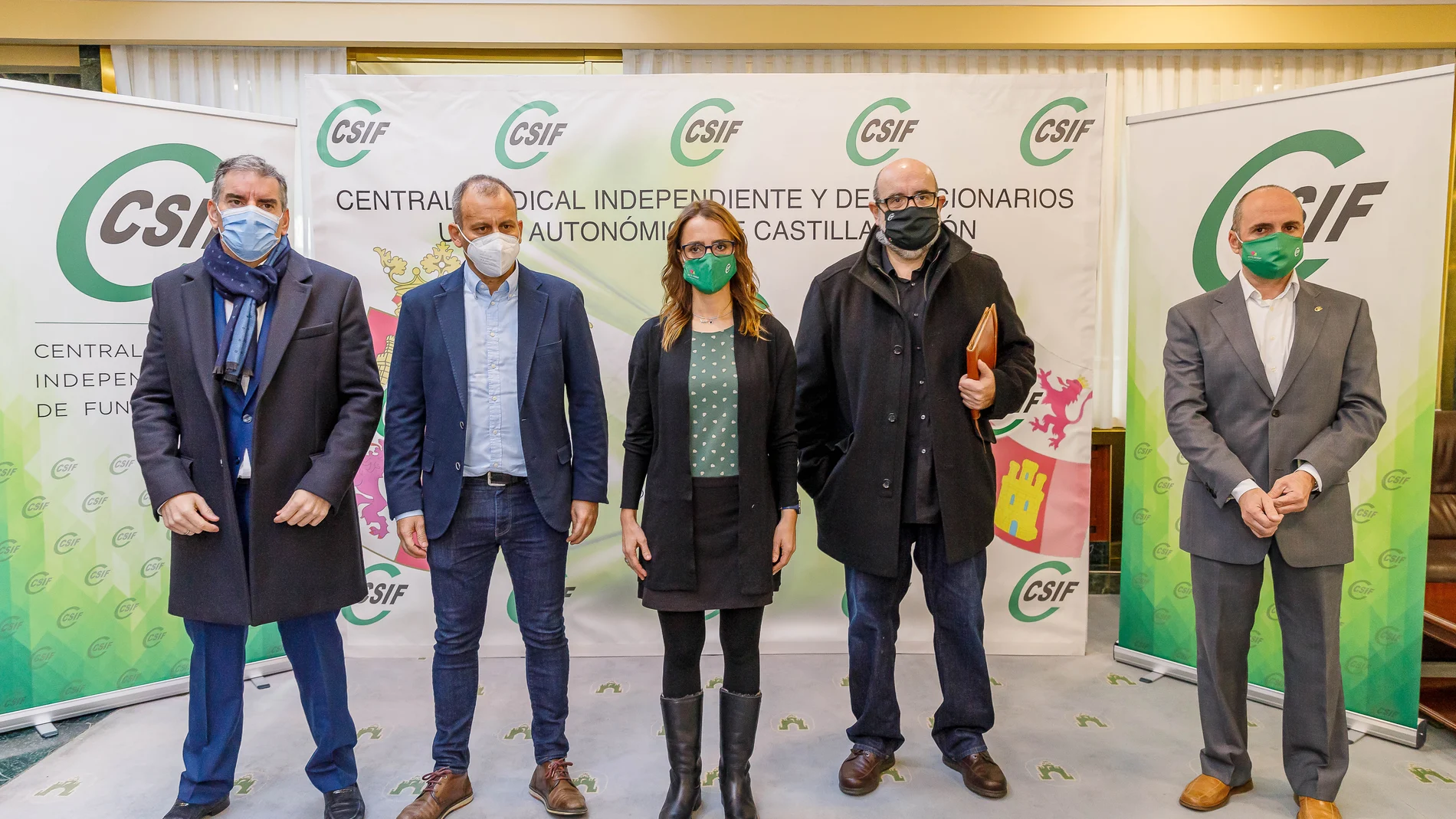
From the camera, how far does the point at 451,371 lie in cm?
239

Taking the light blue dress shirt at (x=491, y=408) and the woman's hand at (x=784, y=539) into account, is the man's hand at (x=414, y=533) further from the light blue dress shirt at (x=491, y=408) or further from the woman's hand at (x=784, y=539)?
the woman's hand at (x=784, y=539)

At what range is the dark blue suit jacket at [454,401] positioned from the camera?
2.39 meters

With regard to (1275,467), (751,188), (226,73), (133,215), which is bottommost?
(1275,467)

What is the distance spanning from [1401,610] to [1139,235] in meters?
1.68

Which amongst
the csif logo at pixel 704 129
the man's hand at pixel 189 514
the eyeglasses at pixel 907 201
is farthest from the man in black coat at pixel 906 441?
the man's hand at pixel 189 514

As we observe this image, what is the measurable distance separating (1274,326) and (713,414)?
1622mm

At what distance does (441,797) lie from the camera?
8.07 ft

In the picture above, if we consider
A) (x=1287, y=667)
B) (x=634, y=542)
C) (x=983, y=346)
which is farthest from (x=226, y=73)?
(x=1287, y=667)

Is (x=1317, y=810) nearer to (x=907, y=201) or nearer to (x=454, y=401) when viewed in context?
(x=907, y=201)

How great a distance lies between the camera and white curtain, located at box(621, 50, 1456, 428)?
4.89 m

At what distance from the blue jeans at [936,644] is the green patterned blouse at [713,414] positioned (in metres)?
0.65

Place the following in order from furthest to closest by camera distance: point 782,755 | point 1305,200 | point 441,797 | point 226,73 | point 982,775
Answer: point 226,73, point 1305,200, point 782,755, point 982,775, point 441,797

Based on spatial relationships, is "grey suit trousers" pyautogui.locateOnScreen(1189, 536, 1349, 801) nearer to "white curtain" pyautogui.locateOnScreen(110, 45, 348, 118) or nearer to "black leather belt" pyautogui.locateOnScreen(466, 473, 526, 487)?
"black leather belt" pyautogui.locateOnScreen(466, 473, 526, 487)

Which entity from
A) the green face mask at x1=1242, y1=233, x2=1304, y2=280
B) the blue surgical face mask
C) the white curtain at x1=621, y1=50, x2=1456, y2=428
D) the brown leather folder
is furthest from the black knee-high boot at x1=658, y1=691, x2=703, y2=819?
the white curtain at x1=621, y1=50, x2=1456, y2=428
